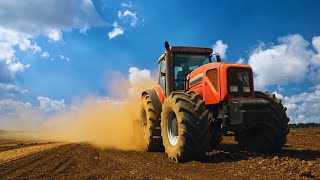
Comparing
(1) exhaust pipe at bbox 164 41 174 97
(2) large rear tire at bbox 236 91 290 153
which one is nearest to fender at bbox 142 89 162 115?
(1) exhaust pipe at bbox 164 41 174 97

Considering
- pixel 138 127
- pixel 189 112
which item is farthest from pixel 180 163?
pixel 138 127

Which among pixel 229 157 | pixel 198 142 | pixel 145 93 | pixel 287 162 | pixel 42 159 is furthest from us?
pixel 145 93

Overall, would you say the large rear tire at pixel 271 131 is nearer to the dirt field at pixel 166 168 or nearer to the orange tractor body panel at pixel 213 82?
the dirt field at pixel 166 168

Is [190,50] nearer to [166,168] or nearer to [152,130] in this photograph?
[152,130]

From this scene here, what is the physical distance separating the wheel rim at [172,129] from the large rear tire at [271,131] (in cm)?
183

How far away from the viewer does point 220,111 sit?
8.79m

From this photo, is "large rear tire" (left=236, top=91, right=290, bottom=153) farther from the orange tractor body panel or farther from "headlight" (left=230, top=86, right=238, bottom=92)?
"headlight" (left=230, top=86, right=238, bottom=92)

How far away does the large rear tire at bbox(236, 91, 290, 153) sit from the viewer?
28.6 ft

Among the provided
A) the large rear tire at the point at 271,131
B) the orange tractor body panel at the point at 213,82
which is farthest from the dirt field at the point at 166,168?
the orange tractor body panel at the point at 213,82

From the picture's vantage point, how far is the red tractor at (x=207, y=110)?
317 inches

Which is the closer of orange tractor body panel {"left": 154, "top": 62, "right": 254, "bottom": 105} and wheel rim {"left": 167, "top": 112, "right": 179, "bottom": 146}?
orange tractor body panel {"left": 154, "top": 62, "right": 254, "bottom": 105}

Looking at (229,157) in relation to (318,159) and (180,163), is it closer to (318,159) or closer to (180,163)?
(180,163)

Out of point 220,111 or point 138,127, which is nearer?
point 220,111

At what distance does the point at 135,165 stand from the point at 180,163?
1.04m
